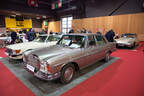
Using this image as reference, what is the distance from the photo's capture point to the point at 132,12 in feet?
31.8

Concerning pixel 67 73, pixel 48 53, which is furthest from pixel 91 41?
pixel 48 53

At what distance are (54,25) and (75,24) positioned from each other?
603 centimetres

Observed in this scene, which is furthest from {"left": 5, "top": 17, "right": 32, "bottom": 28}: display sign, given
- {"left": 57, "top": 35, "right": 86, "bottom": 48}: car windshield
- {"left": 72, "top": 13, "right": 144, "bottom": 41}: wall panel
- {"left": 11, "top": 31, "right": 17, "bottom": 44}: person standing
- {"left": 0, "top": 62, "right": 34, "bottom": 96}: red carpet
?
{"left": 57, "top": 35, "right": 86, "bottom": 48}: car windshield

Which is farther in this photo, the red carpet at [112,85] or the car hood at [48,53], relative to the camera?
the car hood at [48,53]

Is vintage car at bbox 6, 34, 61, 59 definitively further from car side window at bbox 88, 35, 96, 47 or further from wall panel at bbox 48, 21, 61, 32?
wall panel at bbox 48, 21, 61, 32

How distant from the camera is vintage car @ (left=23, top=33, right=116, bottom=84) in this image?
211 cm

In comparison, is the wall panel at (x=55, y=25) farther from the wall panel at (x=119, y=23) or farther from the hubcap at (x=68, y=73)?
the hubcap at (x=68, y=73)

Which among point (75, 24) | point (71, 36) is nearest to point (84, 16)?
point (75, 24)

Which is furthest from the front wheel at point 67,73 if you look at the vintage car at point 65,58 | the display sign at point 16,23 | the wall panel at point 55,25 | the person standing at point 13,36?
the display sign at point 16,23

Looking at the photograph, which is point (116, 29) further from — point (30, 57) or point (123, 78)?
point (30, 57)

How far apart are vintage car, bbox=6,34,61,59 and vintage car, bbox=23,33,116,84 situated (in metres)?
1.41

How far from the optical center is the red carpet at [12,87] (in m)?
2.13

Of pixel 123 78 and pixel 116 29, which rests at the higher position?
pixel 116 29

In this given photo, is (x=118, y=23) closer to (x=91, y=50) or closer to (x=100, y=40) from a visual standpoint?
(x=100, y=40)
